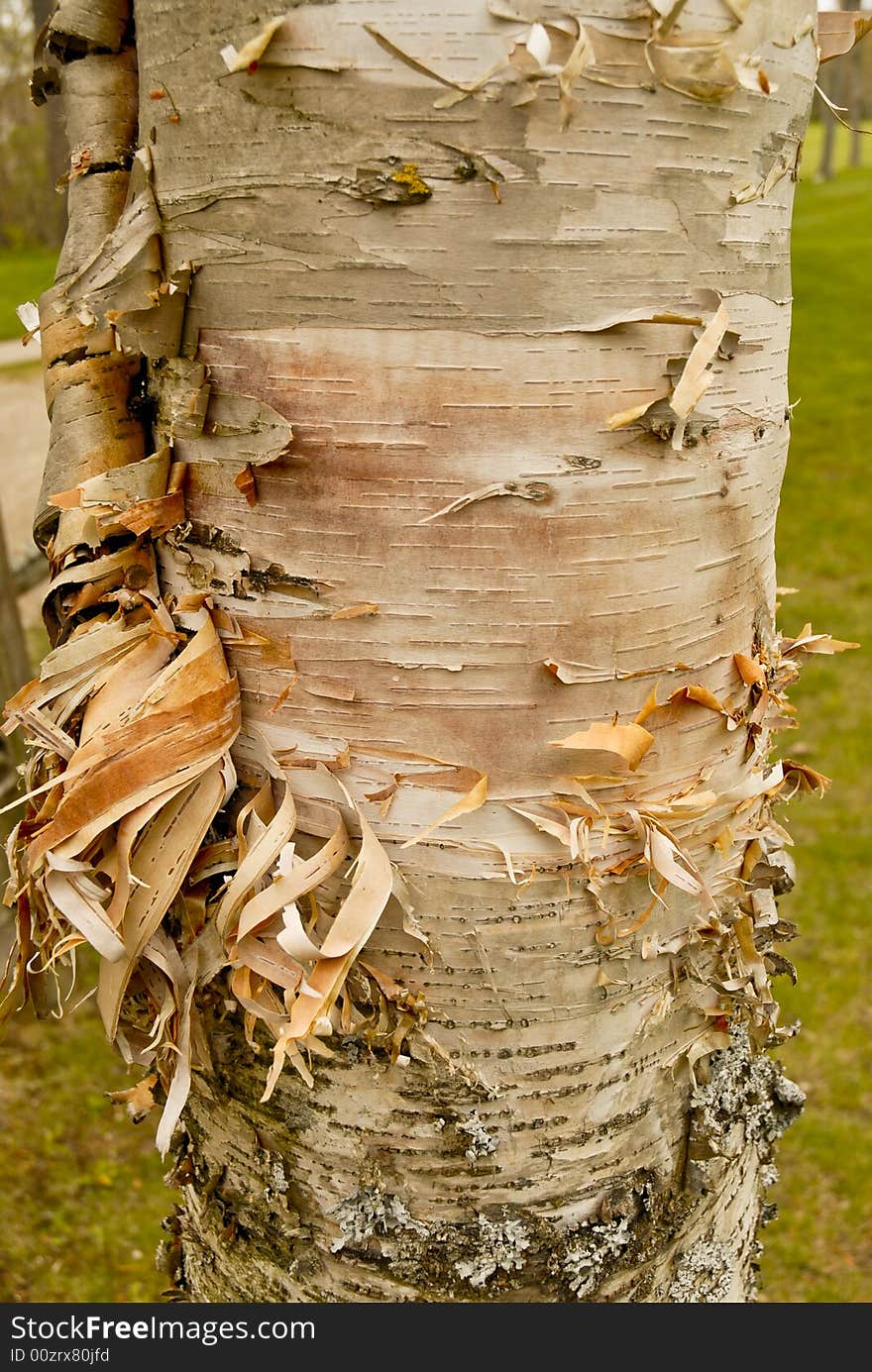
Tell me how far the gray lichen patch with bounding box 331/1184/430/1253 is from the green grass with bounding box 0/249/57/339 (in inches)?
575

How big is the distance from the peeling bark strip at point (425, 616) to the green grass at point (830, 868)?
2130 millimetres

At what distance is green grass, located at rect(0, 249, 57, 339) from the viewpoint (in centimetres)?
1458

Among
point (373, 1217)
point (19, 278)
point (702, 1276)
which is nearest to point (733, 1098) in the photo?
point (702, 1276)

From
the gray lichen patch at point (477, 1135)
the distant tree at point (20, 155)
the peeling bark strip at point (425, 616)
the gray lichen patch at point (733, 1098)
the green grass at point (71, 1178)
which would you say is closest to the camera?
the peeling bark strip at point (425, 616)

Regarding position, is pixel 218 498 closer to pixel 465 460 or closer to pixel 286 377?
pixel 286 377

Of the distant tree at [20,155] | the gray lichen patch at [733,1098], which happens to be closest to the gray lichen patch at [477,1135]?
the gray lichen patch at [733,1098]

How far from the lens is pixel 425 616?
86 cm

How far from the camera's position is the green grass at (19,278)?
14.6 m

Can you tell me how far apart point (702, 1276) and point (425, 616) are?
0.81 m

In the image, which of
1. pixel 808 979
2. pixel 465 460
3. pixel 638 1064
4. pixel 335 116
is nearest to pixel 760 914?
pixel 638 1064

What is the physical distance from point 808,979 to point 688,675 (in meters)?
3.11

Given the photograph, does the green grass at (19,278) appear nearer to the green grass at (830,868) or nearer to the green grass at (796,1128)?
the green grass at (830,868)

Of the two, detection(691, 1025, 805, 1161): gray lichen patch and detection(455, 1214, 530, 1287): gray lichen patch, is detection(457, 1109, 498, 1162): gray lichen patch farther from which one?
detection(691, 1025, 805, 1161): gray lichen patch

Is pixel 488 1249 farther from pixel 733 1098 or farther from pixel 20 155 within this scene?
pixel 20 155
